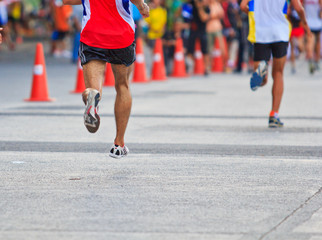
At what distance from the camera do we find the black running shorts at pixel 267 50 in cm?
966

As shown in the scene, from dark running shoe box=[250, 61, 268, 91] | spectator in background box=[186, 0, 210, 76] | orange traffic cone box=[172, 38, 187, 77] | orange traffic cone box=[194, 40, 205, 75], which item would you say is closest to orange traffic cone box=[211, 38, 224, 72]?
orange traffic cone box=[194, 40, 205, 75]

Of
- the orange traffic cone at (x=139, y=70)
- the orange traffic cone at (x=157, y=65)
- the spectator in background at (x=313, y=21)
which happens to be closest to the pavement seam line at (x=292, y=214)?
the orange traffic cone at (x=139, y=70)

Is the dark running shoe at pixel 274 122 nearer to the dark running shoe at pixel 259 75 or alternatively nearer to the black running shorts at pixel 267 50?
the dark running shoe at pixel 259 75

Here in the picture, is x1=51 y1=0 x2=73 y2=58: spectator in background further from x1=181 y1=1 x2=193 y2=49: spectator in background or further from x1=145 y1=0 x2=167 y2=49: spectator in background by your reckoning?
x1=145 y1=0 x2=167 y2=49: spectator in background

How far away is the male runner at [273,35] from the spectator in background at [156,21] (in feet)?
31.5

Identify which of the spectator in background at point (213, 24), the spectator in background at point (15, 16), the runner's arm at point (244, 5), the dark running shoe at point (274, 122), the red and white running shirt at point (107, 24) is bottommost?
the spectator in background at point (15, 16)

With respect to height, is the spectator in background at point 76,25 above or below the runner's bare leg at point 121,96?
below

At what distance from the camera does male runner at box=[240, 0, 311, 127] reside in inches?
379

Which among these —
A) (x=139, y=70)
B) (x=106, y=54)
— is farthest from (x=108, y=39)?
(x=139, y=70)

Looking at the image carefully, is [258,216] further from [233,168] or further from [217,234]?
[233,168]

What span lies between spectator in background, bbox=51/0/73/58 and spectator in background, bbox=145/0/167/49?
19.1ft

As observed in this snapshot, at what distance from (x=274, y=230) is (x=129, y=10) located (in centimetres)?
288

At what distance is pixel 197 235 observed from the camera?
4473 mm

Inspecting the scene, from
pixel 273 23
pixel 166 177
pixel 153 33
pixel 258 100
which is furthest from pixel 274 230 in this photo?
pixel 153 33
